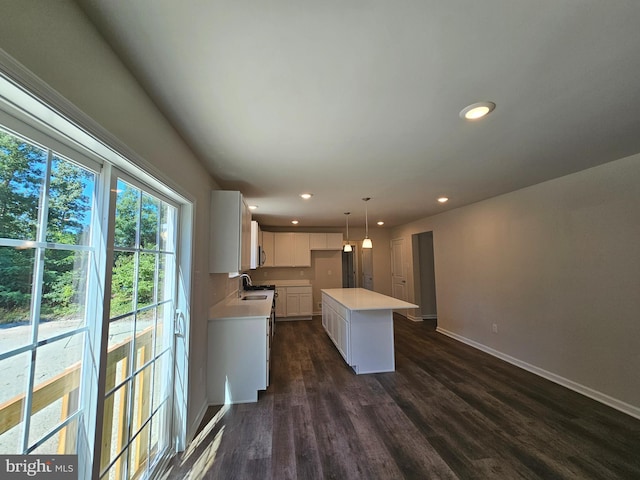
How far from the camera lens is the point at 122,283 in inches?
55.5

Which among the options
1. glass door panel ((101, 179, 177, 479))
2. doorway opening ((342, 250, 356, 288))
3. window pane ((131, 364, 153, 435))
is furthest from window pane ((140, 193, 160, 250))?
doorway opening ((342, 250, 356, 288))

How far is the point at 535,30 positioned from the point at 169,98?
69.6 inches

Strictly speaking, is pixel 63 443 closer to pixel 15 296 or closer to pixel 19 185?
pixel 15 296

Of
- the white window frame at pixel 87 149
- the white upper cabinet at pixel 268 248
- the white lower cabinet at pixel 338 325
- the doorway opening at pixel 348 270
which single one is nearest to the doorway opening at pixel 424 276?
the doorway opening at pixel 348 270

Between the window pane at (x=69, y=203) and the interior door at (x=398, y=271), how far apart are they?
6.31 m

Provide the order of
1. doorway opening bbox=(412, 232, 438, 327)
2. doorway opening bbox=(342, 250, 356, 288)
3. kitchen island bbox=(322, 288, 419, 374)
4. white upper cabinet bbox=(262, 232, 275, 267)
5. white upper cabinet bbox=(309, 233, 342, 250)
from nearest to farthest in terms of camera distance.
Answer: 1. kitchen island bbox=(322, 288, 419, 374)
2. doorway opening bbox=(412, 232, 438, 327)
3. white upper cabinet bbox=(262, 232, 275, 267)
4. white upper cabinet bbox=(309, 233, 342, 250)
5. doorway opening bbox=(342, 250, 356, 288)

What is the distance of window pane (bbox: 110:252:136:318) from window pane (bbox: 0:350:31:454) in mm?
464

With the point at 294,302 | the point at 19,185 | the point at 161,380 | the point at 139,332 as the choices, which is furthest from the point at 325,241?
the point at 19,185

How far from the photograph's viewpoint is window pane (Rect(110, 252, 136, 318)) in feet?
4.37

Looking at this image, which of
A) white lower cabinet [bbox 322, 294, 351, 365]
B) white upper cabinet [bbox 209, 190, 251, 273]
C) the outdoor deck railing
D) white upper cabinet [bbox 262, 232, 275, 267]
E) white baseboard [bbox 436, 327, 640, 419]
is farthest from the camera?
white upper cabinet [bbox 262, 232, 275, 267]

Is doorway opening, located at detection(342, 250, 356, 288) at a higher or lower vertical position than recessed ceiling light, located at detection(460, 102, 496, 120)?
lower

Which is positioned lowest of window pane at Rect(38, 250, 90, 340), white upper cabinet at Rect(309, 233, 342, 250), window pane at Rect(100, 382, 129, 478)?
window pane at Rect(100, 382, 129, 478)

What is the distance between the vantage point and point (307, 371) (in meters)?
3.49

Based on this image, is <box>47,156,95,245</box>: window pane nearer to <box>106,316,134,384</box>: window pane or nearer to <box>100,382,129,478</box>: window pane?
<box>106,316,134,384</box>: window pane
